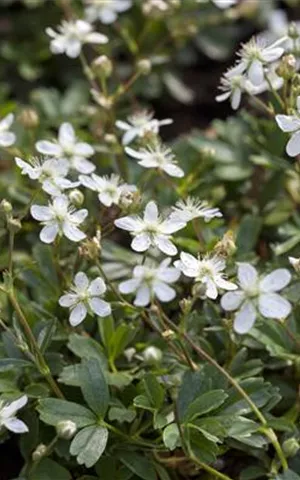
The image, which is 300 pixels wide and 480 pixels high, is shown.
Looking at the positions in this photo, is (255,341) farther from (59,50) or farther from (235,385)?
(59,50)

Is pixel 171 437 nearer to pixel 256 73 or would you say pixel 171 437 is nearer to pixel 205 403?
pixel 205 403

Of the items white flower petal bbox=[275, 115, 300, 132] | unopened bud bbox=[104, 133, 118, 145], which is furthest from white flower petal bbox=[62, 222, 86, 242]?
unopened bud bbox=[104, 133, 118, 145]

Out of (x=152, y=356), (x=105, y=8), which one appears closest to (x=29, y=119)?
(x=105, y=8)

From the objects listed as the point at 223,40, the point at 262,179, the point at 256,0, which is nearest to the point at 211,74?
the point at 223,40

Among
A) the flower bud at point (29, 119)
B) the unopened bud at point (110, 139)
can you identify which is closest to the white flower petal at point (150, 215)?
the unopened bud at point (110, 139)

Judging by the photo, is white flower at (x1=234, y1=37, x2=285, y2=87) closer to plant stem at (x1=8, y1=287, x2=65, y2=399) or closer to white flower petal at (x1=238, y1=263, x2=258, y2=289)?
white flower petal at (x1=238, y1=263, x2=258, y2=289)

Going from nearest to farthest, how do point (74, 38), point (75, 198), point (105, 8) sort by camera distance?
point (75, 198)
point (74, 38)
point (105, 8)
